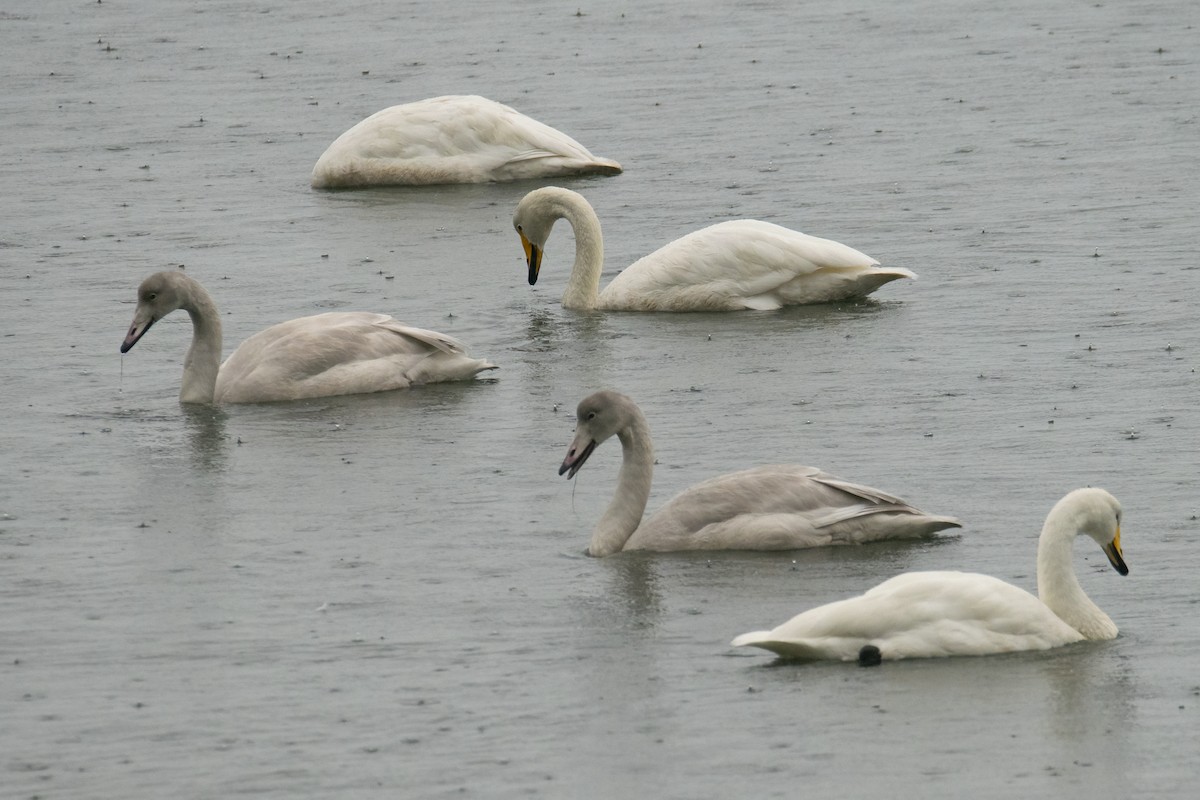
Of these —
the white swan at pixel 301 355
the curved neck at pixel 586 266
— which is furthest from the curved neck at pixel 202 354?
the curved neck at pixel 586 266

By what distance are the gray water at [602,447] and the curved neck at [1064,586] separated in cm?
15

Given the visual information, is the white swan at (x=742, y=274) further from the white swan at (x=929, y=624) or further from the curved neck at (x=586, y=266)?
the white swan at (x=929, y=624)

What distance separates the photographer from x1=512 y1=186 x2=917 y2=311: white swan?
1606 centimetres

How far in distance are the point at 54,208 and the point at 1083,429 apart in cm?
1029

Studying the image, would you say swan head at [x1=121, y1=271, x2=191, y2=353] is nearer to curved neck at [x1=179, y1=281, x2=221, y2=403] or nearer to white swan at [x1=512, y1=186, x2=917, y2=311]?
curved neck at [x1=179, y1=281, x2=221, y2=403]

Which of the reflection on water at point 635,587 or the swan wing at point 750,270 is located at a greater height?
the swan wing at point 750,270

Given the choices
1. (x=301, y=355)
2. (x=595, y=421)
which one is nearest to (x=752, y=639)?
(x=595, y=421)

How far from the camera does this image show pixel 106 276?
17.5 metres

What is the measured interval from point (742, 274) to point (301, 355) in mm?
3322

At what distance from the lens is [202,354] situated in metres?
14.3

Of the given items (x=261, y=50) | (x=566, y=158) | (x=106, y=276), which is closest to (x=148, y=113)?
(x=261, y=50)

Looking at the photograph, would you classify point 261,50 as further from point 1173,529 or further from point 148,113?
point 1173,529

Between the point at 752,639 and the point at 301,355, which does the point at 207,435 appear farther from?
the point at 752,639

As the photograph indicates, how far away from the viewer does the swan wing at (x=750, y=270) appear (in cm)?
1606
